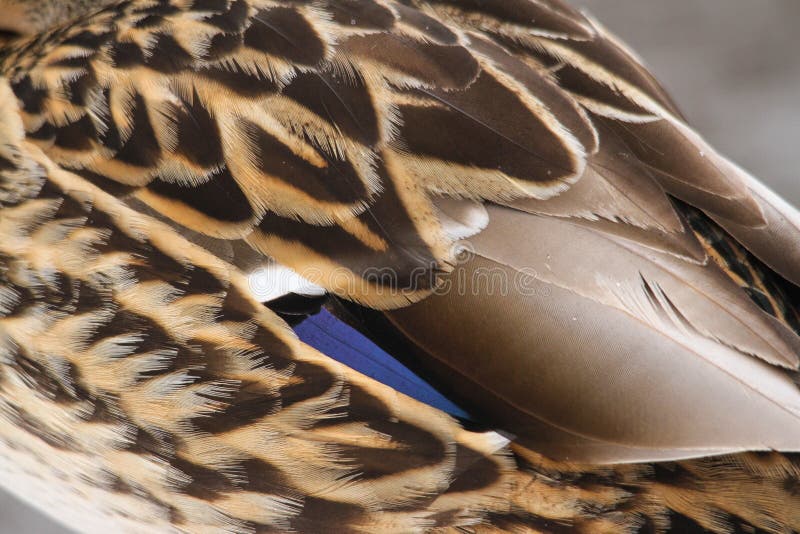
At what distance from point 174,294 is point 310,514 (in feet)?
1.38

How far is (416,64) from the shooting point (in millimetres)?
1752

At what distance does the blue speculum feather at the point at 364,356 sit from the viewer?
166 cm

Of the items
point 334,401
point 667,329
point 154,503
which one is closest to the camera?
point 667,329

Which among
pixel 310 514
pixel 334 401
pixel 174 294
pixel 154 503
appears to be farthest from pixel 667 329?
pixel 154 503

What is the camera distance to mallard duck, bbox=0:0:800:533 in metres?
1.58

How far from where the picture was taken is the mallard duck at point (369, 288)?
62.1 inches

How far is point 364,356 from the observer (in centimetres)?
167

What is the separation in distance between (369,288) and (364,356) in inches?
4.5

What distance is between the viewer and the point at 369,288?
5.36ft

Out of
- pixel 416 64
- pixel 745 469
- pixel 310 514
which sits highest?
pixel 416 64

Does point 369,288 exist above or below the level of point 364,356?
above

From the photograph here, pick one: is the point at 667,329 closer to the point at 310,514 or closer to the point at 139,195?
the point at 310,514

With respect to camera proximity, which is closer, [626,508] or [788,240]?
[626,508]

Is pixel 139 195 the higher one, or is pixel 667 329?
pixel 667 329
